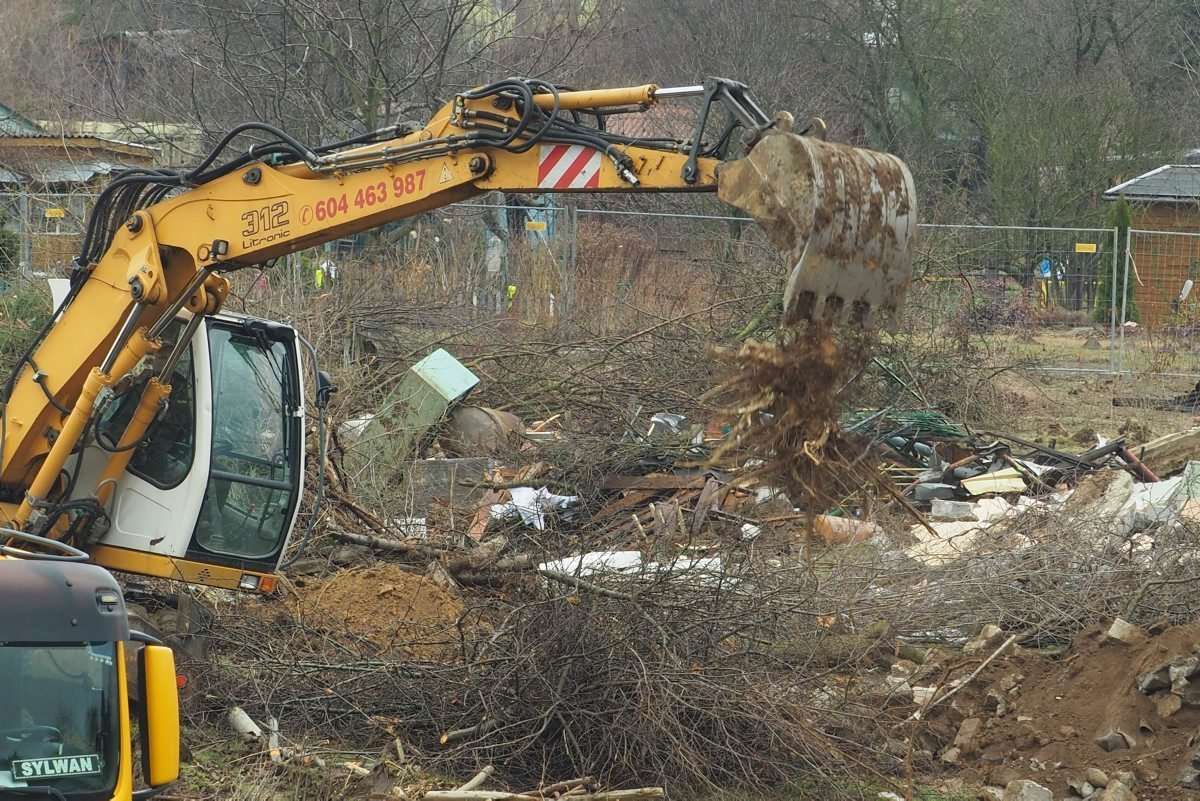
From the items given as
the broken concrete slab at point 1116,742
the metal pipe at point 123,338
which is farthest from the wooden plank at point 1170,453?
the metal pipe at point 123,338

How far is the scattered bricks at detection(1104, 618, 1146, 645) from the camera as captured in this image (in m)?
8.12

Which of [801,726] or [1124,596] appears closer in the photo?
[801,726]

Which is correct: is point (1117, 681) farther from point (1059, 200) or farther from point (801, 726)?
point (1059, 200)

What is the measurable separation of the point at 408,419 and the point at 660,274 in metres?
5.82

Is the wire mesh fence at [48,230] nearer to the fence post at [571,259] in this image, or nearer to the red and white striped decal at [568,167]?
the fence post at [571,259]

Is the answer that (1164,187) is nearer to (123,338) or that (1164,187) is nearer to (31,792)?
(123,338)

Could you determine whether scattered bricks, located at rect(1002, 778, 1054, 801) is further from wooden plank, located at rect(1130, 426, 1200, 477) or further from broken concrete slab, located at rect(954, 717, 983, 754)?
wooden plank, located at rect(1130, 426, 1200, 477)

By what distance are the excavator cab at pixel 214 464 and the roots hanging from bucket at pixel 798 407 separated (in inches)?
119

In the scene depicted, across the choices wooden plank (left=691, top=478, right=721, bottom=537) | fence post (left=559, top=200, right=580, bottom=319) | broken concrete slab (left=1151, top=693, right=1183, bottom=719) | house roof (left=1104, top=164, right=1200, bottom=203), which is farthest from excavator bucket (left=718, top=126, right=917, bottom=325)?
house roof (left=1104, top=164, right=1200, bottom=203)

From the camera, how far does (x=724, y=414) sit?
21.7 ft

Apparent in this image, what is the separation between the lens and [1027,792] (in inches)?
264

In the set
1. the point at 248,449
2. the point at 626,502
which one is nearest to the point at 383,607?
the point at 248,449

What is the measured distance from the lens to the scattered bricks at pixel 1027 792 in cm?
671

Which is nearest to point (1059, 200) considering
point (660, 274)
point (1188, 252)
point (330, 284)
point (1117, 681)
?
point (1188, 252)
